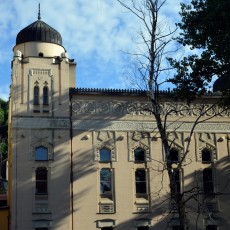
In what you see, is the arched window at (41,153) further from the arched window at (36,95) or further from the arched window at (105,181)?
the arched window at (105,181)

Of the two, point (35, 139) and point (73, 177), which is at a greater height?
point (35, 139)

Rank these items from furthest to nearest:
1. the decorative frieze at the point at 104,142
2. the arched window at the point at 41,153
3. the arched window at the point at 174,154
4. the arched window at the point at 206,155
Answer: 1. the arched window at the point at 206,155
2. the arched window at the point at 174,154
3. the decorative frieze at the point at 104,142
4. the arched window at the point at 41,153

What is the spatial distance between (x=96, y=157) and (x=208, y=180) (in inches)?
238

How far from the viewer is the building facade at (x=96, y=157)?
77.7ft

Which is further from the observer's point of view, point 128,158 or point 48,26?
point 48,26

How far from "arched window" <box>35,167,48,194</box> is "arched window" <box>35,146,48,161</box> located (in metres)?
0.49

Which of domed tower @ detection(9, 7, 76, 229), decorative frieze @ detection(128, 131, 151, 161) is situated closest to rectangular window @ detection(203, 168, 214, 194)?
decorative frieze @ detection(128, 131, 151, 161)

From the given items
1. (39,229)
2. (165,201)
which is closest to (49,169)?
(39,229)

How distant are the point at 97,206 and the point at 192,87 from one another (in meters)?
8.96

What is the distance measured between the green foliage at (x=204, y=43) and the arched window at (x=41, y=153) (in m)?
8.91

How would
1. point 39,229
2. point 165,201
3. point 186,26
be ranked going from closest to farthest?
point 186,26 → point 39,229 → point 165,201

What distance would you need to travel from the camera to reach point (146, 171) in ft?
82.6

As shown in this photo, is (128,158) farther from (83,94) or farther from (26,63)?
(26,63)

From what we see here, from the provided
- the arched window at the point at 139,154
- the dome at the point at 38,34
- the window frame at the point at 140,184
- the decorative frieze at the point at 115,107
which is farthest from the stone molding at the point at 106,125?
the dome at the point at 38,34
